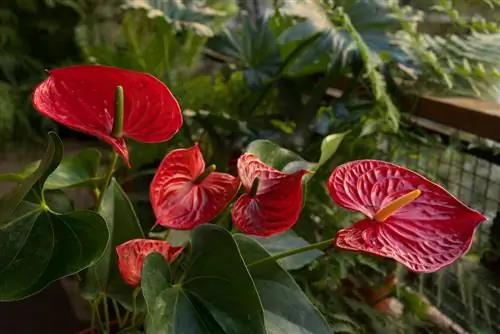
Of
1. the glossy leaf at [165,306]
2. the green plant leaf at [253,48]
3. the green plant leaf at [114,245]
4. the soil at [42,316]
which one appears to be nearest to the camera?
the glossy leaf at [165,306]

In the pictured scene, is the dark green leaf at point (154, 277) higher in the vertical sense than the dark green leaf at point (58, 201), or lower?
higher

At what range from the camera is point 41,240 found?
0.57m

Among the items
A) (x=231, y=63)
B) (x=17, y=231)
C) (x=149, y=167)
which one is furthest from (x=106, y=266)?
(x=231, y=63)

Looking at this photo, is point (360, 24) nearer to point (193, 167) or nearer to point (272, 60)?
point (272, 60)

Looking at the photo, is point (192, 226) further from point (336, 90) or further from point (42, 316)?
point (336, 90)

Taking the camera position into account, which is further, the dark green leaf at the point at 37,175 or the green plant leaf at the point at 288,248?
the green plant leaf at the point at 288,248

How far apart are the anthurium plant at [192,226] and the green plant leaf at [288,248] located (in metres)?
0.07

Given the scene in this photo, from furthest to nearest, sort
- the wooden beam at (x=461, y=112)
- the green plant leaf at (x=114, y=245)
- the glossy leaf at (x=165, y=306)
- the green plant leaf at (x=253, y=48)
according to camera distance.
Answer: the green plant leaf at (x=253, y=48), the wooden beam at (x=461, y=112), the green plant leaf at (x=114, y=245), the glossy leaf at (x=165, y=306)

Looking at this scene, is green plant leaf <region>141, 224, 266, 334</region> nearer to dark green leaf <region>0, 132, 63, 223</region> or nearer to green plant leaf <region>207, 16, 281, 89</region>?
dark green leaf <region>0, 132, 63, 223</region>

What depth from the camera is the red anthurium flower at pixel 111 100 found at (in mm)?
578

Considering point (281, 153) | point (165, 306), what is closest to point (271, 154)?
point (281, 153)

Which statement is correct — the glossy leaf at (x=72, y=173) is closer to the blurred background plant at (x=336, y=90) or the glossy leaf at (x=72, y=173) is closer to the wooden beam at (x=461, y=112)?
the blurred background plant at (x=336, y=90)

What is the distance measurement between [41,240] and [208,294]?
0.17 metres

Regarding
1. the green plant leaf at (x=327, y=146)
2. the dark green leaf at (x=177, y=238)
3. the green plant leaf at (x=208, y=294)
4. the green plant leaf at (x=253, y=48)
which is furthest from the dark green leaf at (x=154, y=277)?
the green plant leaf at (x=253, y=48)
